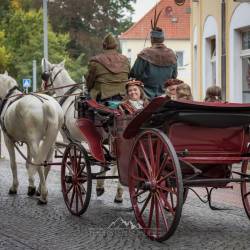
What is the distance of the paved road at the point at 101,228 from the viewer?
265 inches

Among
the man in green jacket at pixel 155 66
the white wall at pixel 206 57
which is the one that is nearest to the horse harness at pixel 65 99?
the man in green jacket at pixel 155 66

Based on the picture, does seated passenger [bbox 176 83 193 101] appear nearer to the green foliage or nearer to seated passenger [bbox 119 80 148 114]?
seated passenger [bbox 119 80 148 114]

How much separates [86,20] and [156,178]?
47.3m

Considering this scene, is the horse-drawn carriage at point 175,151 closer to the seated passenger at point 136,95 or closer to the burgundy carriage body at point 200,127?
the burgundy carriage body at point 200,127

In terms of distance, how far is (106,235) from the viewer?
23.7 feet

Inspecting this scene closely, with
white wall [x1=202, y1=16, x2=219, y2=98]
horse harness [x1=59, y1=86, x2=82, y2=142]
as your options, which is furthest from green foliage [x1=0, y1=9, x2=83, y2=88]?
horse harness [x1=59, y1=86, x2=82, y2=142]

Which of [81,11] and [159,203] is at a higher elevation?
[81,11]

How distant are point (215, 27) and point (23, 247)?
13.7 meters

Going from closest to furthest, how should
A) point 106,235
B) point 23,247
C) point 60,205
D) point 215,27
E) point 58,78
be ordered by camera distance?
point 23,247 < point 106,235 < point 60,205 < point 58,78 < point 215,27

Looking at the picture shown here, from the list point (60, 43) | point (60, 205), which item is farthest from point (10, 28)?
point (60, 205)

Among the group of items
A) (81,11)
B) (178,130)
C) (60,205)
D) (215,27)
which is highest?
(81,11)

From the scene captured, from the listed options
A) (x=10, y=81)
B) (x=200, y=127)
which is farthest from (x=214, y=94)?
(x=10, y=81)

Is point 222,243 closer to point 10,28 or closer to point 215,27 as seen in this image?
point 215,27

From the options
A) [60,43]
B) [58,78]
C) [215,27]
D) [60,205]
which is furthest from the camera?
[60,43]
